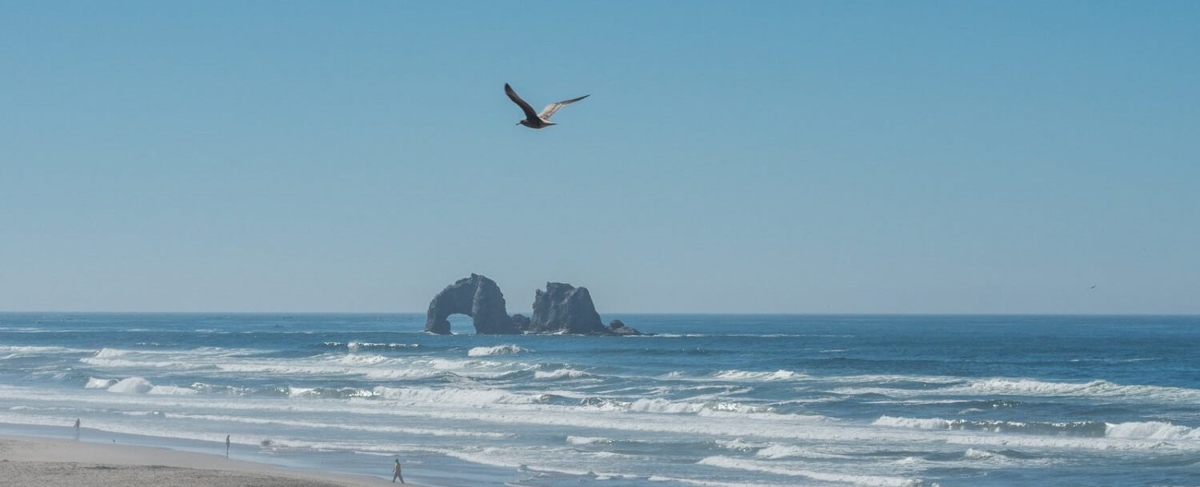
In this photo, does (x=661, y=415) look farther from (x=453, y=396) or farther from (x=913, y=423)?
(x=453, y=396)

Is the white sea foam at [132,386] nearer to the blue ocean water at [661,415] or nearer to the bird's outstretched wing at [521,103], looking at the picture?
the blue ocean water at [661,415]

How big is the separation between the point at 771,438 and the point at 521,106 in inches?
781

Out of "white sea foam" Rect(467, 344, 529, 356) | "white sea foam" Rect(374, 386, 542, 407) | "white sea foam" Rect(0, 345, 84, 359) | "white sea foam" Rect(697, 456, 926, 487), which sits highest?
"white sea foam" Rect(467, 344, 529, 356)

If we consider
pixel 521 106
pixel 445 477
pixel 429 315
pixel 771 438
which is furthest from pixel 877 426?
pixel 429 315

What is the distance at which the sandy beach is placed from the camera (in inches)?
859

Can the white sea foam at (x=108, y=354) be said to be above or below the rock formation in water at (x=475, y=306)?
below

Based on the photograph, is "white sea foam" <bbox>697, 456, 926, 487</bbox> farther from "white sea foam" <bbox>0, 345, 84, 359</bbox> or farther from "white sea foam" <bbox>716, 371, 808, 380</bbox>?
"white sea foam" <bbox>0, 345, 84, 359</bbox>

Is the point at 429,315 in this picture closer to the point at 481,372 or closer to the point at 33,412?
the point at 481,372

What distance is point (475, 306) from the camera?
321 ft

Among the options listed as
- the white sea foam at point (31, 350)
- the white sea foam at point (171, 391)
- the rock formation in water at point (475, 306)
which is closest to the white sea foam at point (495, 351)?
the white sea foam at point (171, 391)

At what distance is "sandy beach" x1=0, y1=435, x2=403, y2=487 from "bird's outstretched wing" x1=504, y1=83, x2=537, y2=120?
12.9m

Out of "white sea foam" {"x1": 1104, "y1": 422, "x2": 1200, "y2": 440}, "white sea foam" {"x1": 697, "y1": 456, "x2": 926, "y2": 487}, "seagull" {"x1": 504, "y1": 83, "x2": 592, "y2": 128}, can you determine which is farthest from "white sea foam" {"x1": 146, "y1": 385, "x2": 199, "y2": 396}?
"seagull" {"x1": 504, "y1": 83, "x2": 592, "y2": 128}

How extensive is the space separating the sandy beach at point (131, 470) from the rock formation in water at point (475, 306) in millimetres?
68944

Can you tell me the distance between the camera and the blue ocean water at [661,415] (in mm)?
24719
